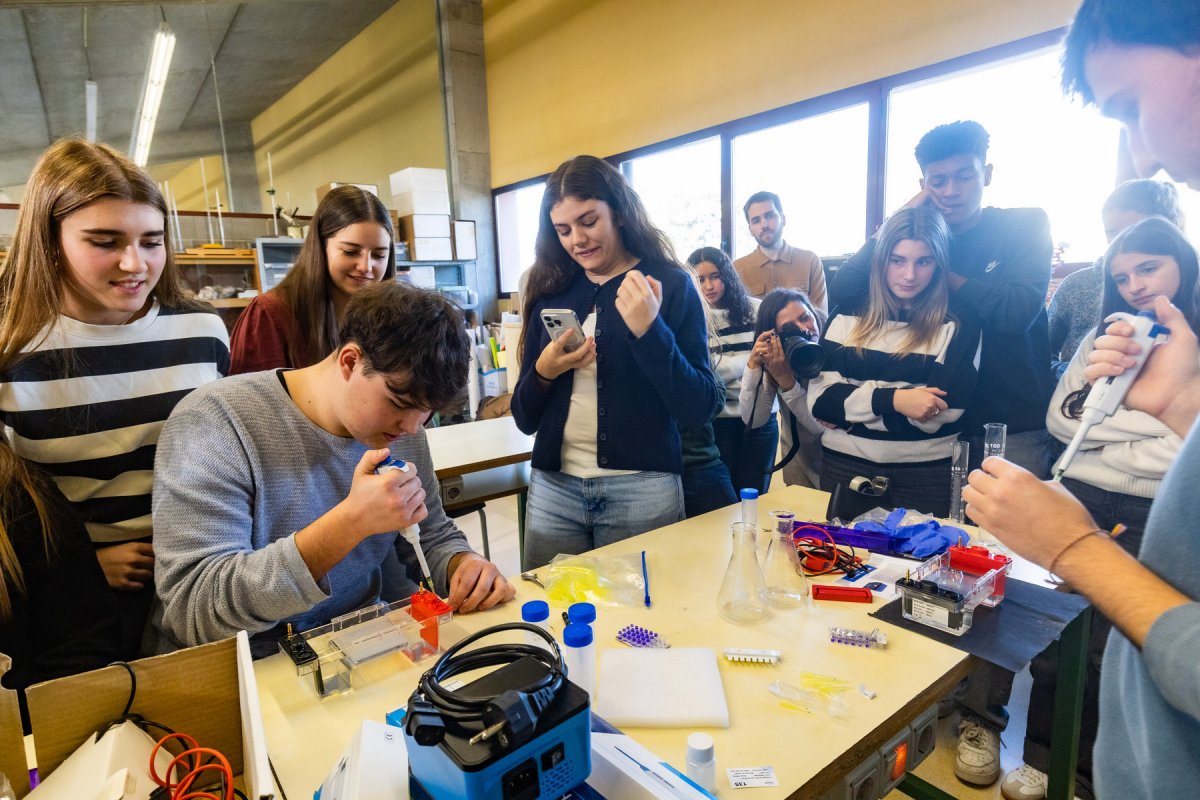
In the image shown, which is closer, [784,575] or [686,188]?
[784,575]

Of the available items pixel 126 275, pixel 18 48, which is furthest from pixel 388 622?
pixel 18 48

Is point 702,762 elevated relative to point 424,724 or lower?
lower

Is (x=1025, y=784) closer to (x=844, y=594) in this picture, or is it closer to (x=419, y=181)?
(x=844, y=594)

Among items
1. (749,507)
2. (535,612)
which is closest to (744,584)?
(749,507)

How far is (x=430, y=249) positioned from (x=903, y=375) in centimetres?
473

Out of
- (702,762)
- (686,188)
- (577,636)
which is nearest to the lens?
(702,762)

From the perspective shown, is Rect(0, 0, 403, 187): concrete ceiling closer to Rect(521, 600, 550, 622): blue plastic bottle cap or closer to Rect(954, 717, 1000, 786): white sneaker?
Rect(521, 600, 550, 622): blue plastic bottle cap

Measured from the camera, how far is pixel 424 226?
562 cm

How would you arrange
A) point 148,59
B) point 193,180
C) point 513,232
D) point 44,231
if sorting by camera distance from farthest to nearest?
point 513,232 → point 193,180 → point 148,59 → point 44,231

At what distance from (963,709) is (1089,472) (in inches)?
28.4

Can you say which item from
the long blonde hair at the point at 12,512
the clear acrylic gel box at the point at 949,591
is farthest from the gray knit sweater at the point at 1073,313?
the long blonde hair at the point at 12,512

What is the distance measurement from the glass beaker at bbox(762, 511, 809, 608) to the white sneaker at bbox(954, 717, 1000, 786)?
90 centimetres

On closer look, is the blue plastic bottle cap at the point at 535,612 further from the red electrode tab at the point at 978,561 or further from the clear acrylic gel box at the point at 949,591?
the red electrode tab at the point at 978,561

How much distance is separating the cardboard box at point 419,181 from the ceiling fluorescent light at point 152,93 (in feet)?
6.58
